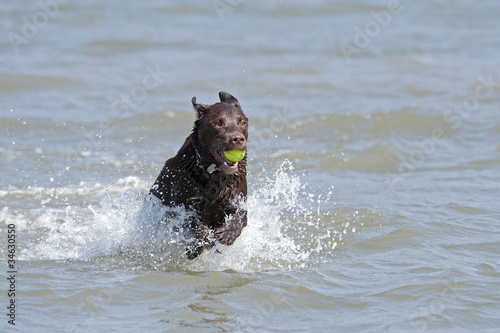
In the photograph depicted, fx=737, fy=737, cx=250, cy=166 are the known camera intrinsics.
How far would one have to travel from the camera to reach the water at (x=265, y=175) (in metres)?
6.09

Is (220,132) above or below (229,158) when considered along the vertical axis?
above

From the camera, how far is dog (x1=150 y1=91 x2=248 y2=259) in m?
6.44

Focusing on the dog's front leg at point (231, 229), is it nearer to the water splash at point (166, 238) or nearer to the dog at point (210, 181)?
the dog at point (210, 181)

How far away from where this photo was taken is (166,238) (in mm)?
7113

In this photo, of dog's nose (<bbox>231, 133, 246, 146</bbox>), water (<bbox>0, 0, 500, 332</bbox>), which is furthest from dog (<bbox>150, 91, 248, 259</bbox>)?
water (<bbox>0, 0, 500, 332</bbox>)

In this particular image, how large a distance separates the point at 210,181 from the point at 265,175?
374 cm

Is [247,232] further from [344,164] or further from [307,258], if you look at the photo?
[344,164]

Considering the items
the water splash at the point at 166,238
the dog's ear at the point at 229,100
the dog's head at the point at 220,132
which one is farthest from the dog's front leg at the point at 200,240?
the dog's ear at the point at 229,100

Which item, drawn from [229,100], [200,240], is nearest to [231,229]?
[200,240]

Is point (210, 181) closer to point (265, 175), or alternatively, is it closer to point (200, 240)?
point (200, 240)

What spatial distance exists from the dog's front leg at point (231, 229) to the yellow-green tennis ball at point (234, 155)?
66 cm

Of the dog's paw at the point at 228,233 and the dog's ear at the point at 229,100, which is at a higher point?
the dog's ear at the point at 229,100

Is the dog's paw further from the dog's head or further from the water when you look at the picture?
the dog's head

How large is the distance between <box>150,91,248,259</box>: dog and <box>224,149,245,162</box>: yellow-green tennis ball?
0.13ft
